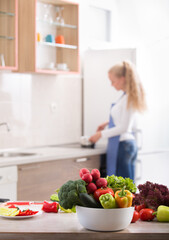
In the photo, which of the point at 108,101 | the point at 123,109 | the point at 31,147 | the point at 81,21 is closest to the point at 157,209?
the point at 123,109

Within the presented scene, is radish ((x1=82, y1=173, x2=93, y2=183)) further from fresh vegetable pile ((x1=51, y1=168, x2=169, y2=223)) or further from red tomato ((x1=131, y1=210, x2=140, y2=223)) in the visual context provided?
red tomato ((x1=131, y1=210, x2=140, y2=223))

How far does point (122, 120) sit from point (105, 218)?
8.64 ft

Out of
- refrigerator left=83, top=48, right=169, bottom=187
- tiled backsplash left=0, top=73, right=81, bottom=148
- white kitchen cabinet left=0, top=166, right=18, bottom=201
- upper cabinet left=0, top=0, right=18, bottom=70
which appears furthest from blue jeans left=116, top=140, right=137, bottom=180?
upper cabinet left=0, top=0, right=18, bottom=70

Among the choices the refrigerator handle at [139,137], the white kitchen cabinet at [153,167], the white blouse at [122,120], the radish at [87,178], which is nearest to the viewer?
the radish at [87,178]

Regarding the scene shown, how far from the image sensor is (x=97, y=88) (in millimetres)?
4844

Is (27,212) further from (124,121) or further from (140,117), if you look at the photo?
(140,117)

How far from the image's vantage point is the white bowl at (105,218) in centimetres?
156

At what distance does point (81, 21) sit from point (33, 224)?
365cm

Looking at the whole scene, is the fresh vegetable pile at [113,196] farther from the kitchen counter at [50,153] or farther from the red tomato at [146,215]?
the kitchen counter at [50,153]

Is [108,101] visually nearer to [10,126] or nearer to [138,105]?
[138,105]

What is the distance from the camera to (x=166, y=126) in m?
4.86

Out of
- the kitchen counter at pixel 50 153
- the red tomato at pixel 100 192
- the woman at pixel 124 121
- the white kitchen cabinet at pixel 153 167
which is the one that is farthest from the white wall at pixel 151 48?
the red tomato at pixel 100 192

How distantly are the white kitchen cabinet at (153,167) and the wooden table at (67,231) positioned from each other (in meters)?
2.97

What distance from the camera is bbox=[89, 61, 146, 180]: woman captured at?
4160 millimetres
